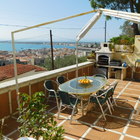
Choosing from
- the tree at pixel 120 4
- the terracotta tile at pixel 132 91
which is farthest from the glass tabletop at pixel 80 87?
the tree at pixel 120 4

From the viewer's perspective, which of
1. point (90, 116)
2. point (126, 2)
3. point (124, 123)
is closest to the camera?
point (124, 123)

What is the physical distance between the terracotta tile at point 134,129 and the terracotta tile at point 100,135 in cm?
33

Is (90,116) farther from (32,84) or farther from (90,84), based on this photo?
(32,84)

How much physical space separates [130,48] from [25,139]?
282 inches

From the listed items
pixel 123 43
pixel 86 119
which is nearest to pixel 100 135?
pixel 86 119

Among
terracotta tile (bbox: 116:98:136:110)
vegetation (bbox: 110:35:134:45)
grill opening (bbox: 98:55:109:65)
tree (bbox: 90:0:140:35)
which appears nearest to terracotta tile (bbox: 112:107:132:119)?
terracotta tile (bbox: 116:98:136:110)

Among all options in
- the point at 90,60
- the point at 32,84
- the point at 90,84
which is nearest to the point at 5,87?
the point at 32,84

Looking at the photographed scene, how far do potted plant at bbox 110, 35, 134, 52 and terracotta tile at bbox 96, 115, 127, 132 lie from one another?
16.5 feet

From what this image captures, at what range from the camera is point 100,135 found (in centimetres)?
287

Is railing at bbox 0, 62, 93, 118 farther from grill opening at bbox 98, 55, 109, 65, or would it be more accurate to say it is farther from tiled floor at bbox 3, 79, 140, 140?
grill opening at bbox 98, 55, 109, 65

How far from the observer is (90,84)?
13.3 ft

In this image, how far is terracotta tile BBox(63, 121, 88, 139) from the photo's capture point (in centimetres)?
290

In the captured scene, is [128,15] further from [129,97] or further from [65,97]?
[129,97]

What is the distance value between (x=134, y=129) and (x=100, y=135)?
2.71 feet
